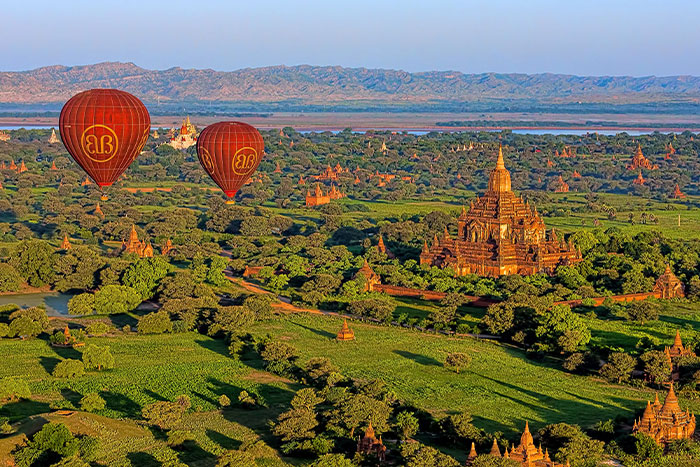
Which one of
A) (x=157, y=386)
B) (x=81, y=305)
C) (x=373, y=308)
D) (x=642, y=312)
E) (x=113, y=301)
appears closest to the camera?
(x=157, y=386)

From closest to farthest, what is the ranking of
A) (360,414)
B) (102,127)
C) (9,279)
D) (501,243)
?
1. (360,414)
2. (102,127)
3. (501,243)
4. (9,279)

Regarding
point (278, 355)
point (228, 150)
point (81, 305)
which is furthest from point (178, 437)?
point (228, 150)

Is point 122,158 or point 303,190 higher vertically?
point 122,158

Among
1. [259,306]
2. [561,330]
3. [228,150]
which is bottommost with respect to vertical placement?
[259,306]

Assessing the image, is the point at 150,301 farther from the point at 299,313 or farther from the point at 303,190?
the point at 303,190

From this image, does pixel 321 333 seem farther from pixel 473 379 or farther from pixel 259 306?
pixel 473 379

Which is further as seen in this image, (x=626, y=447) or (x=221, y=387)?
(x=221, y=387)

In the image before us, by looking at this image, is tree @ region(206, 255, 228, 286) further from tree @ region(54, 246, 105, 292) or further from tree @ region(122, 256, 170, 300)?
tree @ region(54, 246, 105, 292)

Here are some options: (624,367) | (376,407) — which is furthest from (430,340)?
(376,407)
